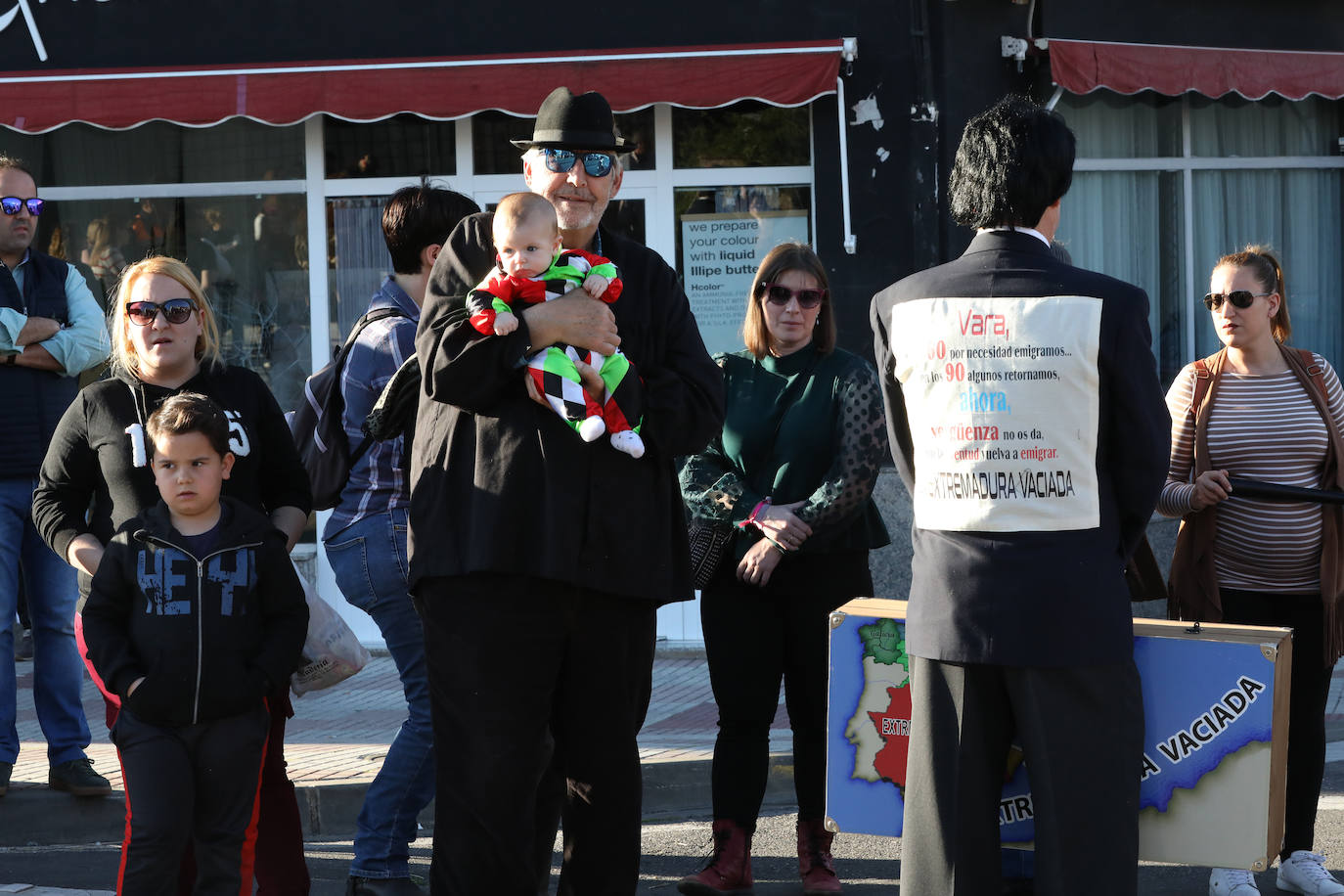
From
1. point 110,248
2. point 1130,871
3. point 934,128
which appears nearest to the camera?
point 1130,871

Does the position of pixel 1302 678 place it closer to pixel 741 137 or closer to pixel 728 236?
pixel 728 236

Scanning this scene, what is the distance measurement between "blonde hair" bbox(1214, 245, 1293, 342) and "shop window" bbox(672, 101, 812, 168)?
4.25m

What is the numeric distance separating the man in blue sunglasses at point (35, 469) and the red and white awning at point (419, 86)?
2.60m

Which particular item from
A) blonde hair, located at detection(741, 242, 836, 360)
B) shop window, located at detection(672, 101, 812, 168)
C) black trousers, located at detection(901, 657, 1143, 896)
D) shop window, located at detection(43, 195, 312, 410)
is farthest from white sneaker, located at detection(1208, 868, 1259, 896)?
shop window, located at detection(43, 195, 312, 410)

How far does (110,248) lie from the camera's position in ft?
31.1

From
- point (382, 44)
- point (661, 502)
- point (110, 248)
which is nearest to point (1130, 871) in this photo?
point (661, 502)

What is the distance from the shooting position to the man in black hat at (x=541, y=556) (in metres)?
3.51

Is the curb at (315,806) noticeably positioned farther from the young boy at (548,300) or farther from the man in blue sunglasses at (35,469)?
the young boy at (548,300)

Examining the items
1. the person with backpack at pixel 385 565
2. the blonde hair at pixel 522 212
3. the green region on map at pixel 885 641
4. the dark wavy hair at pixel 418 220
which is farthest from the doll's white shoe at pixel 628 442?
the dark wavy hair at pixel 418 220

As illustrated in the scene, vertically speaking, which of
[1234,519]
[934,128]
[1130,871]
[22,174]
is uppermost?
[934,128]

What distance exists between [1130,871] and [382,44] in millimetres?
6850

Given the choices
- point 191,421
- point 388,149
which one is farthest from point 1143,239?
point 191,421

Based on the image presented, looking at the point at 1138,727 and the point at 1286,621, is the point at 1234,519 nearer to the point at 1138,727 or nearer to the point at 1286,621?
the point at 1286,621

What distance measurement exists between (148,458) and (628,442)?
61.0 inches
